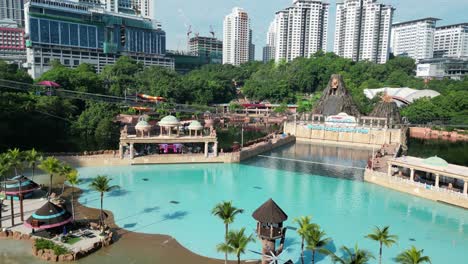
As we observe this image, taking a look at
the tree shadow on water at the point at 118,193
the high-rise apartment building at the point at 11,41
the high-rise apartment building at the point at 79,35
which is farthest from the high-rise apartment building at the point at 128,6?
the tree shadow on water at the point at 118,193

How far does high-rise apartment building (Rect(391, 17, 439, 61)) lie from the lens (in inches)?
7087

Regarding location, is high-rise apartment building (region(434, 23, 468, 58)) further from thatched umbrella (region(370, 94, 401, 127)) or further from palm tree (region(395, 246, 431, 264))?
palm tree (region(395, 246, 431, 264))

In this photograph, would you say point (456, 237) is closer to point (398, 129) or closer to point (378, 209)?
point (378, 209)

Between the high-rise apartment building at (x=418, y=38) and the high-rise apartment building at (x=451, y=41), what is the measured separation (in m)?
6.66

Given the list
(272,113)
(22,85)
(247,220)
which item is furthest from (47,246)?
(272,113)

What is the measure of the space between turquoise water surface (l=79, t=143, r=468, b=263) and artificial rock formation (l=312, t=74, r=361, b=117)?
32372mm

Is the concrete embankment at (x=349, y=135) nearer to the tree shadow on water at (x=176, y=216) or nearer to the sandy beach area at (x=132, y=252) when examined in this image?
the tree shadow on water at (x=176, y=216)

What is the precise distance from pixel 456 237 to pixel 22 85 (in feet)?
218

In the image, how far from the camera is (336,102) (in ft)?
258

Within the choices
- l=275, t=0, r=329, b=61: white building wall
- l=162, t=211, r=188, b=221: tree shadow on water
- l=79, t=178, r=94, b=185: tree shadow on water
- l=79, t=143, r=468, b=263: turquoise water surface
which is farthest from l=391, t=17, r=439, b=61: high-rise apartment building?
l=162, t=211, r=188, b=221: tree shadow on water

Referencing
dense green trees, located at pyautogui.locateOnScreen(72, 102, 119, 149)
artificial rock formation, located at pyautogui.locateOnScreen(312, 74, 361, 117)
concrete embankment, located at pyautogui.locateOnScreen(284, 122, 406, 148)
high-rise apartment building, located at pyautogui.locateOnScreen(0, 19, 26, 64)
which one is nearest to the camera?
dense green trees, located at pyautogui.locateOnScreen(72, 102, 119, 149)

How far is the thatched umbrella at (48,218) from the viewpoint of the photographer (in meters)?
22.6

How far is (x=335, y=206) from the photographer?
32.7 metres

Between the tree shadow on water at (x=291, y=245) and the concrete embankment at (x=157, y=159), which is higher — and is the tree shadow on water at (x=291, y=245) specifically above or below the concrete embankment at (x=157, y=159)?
below
